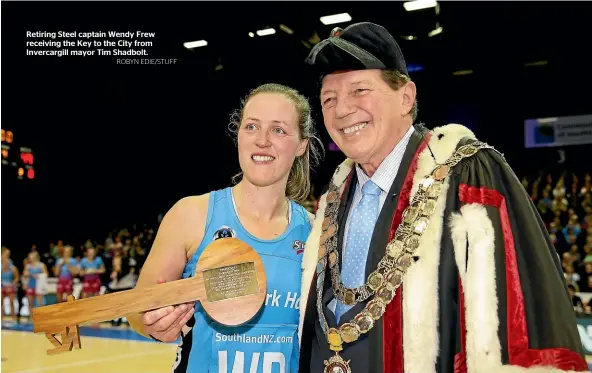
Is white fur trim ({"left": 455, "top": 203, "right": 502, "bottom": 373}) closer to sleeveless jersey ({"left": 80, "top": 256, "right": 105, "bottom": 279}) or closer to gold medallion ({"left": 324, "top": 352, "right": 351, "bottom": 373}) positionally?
gold medallion ({"left": 324, "top": 352, "right": 351, "bottom": 373})

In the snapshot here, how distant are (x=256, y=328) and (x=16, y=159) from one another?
1573cm

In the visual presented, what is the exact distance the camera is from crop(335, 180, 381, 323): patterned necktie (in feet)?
6.39

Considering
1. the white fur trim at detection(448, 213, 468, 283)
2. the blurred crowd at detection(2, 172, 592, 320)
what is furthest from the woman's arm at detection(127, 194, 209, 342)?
the blurred crowd at detection(2, 172, 592, 320)

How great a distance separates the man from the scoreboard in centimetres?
1538

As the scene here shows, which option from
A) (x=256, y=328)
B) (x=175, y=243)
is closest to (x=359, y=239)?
(x=256, y=328)

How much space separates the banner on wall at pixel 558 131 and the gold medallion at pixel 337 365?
38.9 feet

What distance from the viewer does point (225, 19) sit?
984cm

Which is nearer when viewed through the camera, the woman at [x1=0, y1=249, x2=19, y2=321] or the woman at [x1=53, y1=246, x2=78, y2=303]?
the woman at [x1=53, y1=246, x2=78, y2=303]

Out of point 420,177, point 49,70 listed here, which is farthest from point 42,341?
point 420,177

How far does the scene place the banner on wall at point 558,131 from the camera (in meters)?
12.0

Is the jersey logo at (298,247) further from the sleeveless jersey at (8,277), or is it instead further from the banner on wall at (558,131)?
the sleeveless jersey at (8,277)

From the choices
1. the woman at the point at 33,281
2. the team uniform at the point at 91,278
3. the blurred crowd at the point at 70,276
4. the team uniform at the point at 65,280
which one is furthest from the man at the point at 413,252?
the woman at the point at 33,281

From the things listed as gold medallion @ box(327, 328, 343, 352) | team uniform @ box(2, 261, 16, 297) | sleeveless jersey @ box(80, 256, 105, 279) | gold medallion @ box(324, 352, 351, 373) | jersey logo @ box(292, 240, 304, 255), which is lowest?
team uniform @ box(2, 261, 16, 297)

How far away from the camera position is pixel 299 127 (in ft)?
8.58
